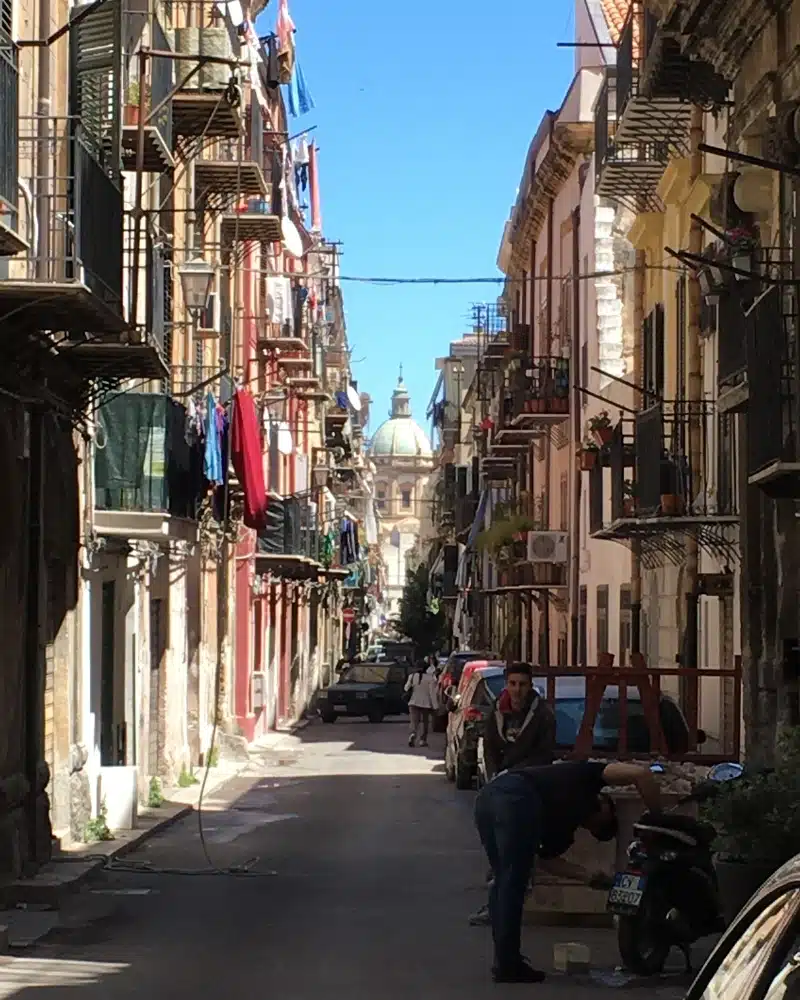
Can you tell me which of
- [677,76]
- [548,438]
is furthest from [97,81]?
[548,438]

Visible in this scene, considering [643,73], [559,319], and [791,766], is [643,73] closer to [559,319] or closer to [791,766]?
[791,766]

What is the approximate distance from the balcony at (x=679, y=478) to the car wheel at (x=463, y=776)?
4.11m

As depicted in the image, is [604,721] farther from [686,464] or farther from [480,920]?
[480,920]

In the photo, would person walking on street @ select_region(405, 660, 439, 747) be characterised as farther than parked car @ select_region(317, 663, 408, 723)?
No

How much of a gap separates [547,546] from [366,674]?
1408 cm

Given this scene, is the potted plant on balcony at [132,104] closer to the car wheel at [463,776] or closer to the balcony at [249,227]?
the car wheel at [463,776]

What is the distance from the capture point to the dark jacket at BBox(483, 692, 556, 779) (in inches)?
512

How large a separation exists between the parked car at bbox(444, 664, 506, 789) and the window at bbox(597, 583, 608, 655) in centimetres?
646

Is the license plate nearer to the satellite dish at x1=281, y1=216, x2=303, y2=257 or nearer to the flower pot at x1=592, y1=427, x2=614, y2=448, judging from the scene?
the flower pot at x1=592, y1=427, x2=614, y2=448

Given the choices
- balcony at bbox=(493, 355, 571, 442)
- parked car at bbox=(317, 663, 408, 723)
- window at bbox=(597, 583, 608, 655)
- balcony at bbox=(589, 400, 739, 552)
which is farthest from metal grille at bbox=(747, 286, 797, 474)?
parked car at bbox=(317, 663, 408, 723)

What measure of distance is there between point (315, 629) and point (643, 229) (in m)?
38.7

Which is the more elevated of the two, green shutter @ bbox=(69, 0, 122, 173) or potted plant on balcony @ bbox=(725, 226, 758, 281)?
green shutter @ bbox=(69, 0, 122, 173)

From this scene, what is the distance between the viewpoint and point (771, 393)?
1348 centimetres

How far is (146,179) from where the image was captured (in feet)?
74.2
